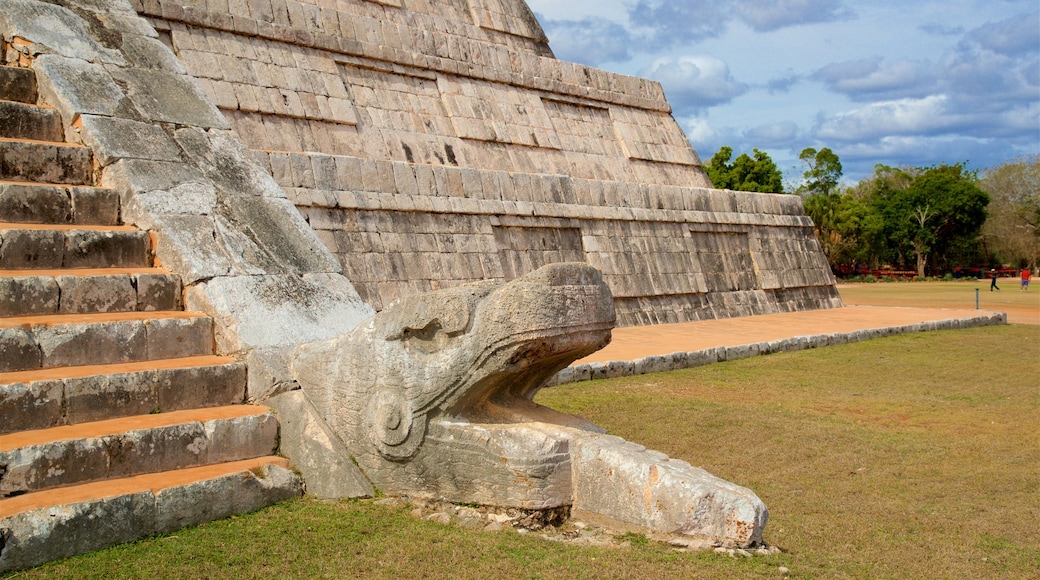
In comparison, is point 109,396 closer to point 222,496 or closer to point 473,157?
point 222,496

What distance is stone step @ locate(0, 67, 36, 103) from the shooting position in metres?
6.36

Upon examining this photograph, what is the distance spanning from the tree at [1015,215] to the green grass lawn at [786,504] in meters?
49.3

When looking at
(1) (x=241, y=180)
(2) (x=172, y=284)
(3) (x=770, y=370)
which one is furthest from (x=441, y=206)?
(2) (x=172, y=284)

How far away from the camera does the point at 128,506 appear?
395cm

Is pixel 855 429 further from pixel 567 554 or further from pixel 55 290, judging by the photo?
pixel 55 290

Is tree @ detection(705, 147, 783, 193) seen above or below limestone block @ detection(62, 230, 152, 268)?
above

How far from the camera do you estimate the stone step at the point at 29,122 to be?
600cm

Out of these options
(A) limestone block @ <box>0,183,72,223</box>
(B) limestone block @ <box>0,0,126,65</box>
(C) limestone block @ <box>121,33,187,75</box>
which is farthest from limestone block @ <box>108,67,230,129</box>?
(A) limestone block @ <box>0,183,72,223</box>

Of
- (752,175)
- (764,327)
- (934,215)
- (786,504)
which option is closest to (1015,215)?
(934,215)

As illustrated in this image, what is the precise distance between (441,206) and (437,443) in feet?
27.4

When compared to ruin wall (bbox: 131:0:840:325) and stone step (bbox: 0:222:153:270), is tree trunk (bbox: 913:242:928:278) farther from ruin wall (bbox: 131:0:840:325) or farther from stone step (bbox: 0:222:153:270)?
stone step (bbox: 0:222:153:270)

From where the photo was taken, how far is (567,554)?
385 centimetres

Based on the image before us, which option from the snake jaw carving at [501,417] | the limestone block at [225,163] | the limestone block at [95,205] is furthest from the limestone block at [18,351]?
the limestone block at [225,163]

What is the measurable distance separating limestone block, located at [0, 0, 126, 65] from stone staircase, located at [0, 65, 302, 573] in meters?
1.00
